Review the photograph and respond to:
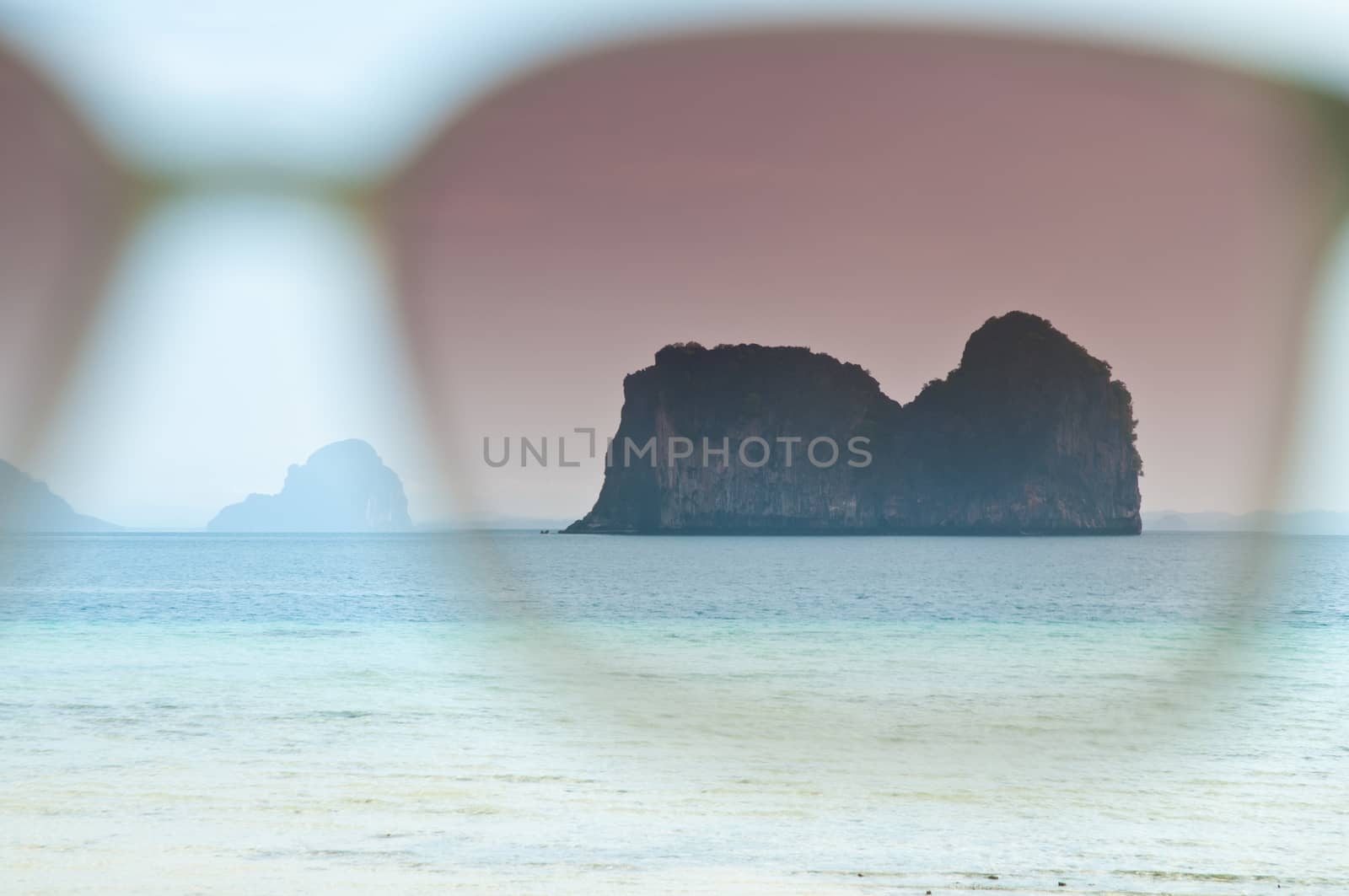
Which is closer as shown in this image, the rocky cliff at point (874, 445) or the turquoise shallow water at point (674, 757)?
the turquoise shallow water at point (674, 757)

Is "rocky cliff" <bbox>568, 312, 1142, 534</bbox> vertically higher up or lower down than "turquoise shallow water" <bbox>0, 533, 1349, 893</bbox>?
higher up

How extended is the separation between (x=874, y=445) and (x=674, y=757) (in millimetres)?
170730

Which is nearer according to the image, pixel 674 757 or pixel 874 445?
pixel 674 757

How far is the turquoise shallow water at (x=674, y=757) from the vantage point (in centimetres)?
741

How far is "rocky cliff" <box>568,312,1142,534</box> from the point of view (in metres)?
170

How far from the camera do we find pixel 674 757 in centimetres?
1177

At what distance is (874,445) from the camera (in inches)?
7092

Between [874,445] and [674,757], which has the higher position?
[874,445]

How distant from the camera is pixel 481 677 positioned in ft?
62.6

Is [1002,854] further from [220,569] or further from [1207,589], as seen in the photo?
[220,569]

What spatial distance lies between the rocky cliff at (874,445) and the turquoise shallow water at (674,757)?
14362cm

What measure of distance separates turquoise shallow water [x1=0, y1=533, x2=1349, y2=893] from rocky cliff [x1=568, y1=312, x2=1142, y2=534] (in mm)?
143619

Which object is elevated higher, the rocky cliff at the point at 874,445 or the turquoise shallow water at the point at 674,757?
the rocky cliff at the point at 874,445

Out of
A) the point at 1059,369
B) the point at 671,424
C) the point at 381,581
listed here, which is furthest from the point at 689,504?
the point at 381,581
